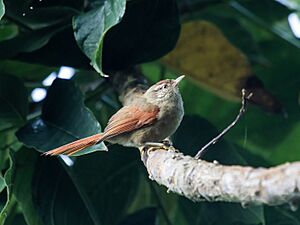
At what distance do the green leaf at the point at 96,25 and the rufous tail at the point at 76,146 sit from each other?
17cm

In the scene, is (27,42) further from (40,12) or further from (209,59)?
(209,59)

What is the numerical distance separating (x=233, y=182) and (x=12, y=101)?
986mm

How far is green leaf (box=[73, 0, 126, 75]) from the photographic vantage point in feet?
5.38

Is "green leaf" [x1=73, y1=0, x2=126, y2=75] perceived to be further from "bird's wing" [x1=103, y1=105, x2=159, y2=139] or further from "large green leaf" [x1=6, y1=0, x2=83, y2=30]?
"bird's wing" [x1=103, y1=105, x2=159, y2=139]

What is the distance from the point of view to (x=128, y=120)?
1865 millimetres

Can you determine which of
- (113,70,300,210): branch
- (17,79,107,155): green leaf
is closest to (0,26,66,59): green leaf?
(17,79,107,155): green leaf

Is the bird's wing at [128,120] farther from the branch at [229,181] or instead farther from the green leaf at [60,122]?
the branch at [229,181]

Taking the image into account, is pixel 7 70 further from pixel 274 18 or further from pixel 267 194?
pixel 267 194

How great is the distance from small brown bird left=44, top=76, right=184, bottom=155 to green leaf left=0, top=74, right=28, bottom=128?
0.74ft

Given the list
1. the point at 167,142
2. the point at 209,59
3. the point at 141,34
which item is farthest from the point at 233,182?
the point at 209,59

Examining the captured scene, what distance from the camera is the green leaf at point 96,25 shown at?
1640 mm

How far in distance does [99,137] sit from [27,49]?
330mm

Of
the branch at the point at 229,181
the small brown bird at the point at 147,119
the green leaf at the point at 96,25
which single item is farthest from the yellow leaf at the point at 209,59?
the branch at the point at 229,181

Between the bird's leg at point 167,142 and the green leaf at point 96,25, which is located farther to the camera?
the bird's leg at point 167,142
